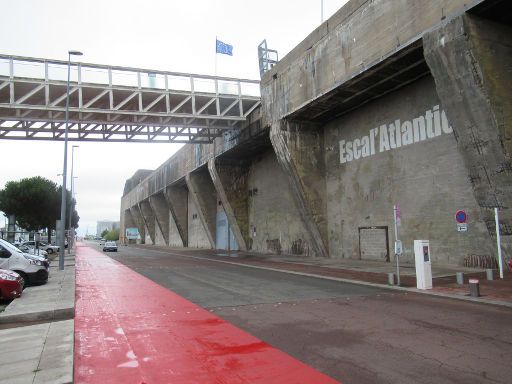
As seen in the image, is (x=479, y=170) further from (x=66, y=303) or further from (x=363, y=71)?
(x=66, y=303)

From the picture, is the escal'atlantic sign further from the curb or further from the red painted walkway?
the curb

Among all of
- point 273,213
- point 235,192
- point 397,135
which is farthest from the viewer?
point 235,192

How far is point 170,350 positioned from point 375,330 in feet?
11.7

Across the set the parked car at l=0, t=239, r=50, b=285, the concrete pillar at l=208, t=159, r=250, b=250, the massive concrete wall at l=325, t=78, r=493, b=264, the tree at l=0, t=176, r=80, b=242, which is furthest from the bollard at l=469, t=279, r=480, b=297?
the tree at l=0, t=176, r=80, b=242

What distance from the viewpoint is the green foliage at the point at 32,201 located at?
54.1 m

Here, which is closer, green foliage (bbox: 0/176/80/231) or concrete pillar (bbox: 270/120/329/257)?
concrete pillar (bbox: 270/120/329/257)

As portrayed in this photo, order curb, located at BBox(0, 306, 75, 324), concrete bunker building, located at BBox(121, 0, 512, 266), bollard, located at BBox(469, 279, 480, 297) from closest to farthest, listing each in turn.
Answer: curb, located at BBox(0, 306, 75, 324)
bollard, located at BBox(469, 279, 480, 297)
concrete bunker building, located at BBox(121, 0, 512, 266)

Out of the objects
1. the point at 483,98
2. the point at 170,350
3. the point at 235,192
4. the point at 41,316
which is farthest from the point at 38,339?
the point at 235,192

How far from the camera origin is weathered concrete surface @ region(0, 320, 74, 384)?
4.96m

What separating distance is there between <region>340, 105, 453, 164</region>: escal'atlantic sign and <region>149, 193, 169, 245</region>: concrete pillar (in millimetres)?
50288

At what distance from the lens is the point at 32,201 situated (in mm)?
54969

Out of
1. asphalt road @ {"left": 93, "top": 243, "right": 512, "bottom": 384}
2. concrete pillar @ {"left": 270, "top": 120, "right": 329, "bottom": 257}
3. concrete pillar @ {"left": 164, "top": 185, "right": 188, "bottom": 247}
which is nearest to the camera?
asphalt road @ {"left": 93, "top": 243, "right": 512, "bottom": 384}

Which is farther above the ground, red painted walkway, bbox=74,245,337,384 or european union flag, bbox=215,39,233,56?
european union flag, bbox=215,39,233,56

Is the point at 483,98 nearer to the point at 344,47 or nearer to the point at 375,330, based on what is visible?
the point at 344,47
